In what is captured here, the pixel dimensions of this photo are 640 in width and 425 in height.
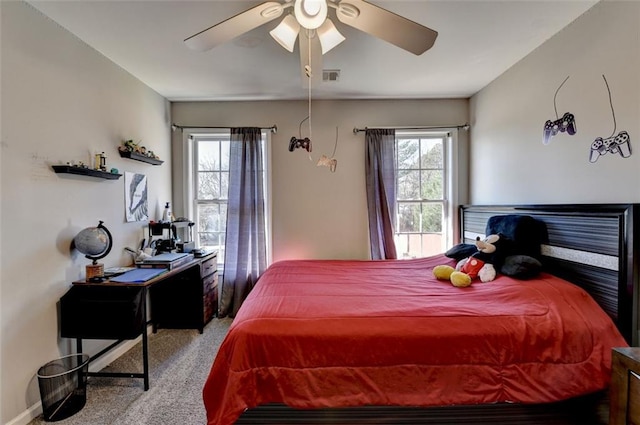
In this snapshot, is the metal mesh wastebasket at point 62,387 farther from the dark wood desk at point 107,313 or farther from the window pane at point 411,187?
the window pane at point 411,187

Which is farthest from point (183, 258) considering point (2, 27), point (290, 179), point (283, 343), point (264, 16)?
point (264, 16)

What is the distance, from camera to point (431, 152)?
3482mm

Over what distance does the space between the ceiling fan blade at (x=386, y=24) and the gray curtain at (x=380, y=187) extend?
1.85 m

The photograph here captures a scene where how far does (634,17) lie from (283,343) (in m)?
2.63

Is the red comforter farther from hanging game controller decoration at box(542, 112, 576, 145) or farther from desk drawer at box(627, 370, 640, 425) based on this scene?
hanging game controller decoration at box(542, 112, 576, 145)

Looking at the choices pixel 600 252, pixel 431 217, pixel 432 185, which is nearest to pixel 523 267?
pixel 600 252

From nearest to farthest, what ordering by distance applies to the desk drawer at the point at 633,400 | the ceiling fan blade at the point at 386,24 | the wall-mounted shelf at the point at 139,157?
the desk drawer at the point at 633,400 → the ceiling fan blade at the point at 386,24 → the wall-mounted shelf at the point at 139,157

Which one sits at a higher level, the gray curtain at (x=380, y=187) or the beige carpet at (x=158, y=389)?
the gray curtain at (x=380, y=187)

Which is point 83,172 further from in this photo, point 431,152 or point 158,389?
point 431,152

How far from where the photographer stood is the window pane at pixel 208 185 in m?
3.53

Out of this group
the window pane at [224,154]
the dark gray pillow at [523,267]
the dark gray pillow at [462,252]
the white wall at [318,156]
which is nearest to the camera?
the dark gray pillow at [523,267]

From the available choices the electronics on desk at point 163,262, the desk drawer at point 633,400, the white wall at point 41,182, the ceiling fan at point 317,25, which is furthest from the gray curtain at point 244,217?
the desk drawer at point 633,400

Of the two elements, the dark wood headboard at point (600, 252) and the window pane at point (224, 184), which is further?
the window pane at point (224, 184)

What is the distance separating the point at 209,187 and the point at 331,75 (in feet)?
6.53
